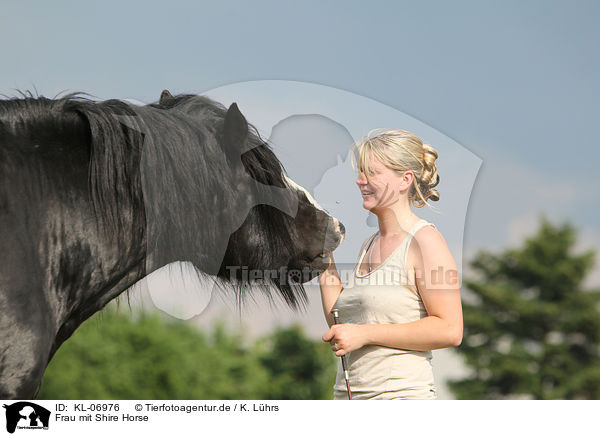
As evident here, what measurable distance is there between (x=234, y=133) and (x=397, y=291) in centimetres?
89

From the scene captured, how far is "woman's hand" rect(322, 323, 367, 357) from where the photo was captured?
7.80ft

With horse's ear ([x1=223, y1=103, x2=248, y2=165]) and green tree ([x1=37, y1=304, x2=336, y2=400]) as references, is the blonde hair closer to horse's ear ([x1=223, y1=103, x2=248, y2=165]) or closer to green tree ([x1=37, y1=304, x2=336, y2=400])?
horse's ear ([x1=223, y1=103, x2=248, y2=165])

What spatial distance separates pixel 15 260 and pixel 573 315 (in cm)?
4344

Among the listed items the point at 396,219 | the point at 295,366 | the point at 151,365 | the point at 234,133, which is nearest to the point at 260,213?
the point at 234,133

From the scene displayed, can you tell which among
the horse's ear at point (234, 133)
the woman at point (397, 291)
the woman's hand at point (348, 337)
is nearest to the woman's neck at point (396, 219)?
the woman at point (397, 291)

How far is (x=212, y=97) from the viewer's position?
2631 mm

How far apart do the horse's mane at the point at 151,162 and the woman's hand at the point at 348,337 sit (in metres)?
0.60

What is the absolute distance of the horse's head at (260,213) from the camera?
2.45 m

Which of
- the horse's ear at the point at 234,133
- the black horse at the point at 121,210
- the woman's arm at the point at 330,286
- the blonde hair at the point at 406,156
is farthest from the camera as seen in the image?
the woman's arm at the point at 330,286
